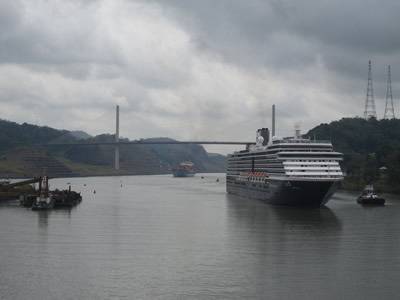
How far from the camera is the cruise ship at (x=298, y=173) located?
192 feet

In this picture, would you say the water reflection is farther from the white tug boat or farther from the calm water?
the white tug boat

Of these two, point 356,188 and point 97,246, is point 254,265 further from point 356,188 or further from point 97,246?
point 356,188

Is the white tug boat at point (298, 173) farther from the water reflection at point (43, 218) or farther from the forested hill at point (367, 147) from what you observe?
the forested hill at point (367, 147)

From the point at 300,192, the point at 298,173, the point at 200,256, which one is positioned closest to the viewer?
the point at 200,256

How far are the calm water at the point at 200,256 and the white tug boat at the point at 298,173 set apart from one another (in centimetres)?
471

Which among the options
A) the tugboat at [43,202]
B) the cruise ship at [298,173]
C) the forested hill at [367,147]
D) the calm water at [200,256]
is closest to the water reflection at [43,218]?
the calm water at [200,256]

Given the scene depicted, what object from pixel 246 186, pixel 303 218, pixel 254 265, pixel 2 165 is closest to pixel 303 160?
pixel 303 218

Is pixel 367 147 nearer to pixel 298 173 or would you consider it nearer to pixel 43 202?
pixel 298 173

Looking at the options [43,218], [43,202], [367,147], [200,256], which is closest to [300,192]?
[43,218]

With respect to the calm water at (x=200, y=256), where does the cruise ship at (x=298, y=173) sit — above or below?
above

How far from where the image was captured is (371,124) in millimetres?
186375

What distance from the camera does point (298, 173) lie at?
59031 mm

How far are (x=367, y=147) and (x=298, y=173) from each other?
376ft

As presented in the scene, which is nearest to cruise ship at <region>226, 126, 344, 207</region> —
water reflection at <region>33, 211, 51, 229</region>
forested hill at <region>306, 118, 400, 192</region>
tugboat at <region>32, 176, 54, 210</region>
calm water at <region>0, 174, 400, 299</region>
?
calm water at <region>0, 174, 400, 299</region>
